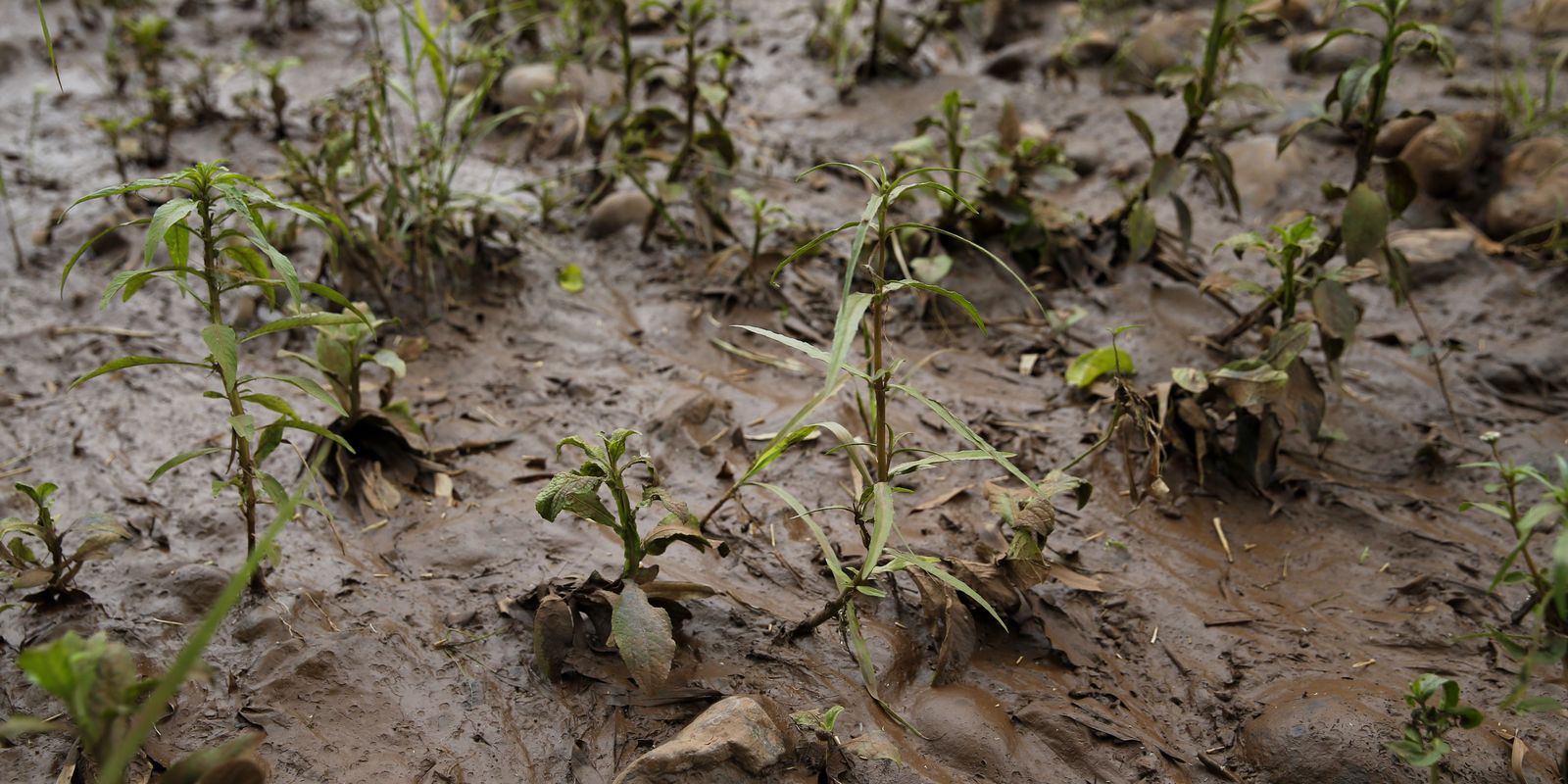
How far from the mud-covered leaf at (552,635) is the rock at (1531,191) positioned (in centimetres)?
358

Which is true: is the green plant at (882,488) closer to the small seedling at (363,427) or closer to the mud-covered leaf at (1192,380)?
the mud-covered leaf at (1192,380)

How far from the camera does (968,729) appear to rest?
2.02m

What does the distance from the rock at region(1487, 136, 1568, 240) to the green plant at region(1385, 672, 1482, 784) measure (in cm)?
257

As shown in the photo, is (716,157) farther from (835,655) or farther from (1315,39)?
(1315,39)

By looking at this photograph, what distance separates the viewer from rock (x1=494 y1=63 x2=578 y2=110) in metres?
4.53

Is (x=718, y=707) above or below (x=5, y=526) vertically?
below

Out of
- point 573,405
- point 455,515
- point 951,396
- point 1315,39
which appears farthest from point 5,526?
point 1315,39

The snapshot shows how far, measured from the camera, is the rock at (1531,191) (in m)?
3.70

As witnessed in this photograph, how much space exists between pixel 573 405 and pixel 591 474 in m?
1.01

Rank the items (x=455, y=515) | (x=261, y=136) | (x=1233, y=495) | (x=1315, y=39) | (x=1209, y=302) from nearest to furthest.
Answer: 1. (x=455, y=515)
2. (x=1233, y=495)
3. (x=1209, y=302)
4. (x=261, y=136)
5. (x=1315, y=39)

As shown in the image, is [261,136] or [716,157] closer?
[716,157]

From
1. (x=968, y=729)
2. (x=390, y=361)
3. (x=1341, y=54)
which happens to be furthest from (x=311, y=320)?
(x=1341, y=54)

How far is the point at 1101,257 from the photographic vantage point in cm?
362

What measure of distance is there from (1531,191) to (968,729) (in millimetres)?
3243
